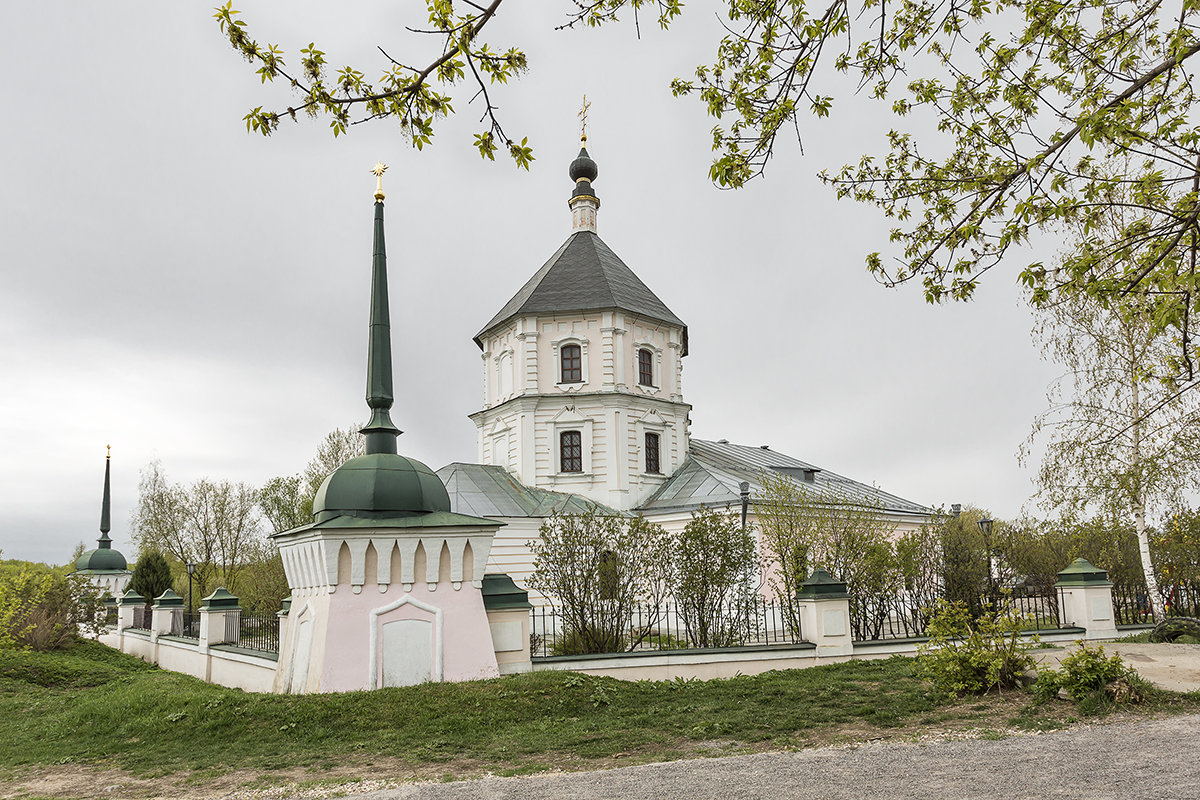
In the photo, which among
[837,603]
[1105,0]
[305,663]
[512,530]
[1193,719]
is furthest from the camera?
[512,530]

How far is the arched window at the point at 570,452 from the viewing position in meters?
27.3

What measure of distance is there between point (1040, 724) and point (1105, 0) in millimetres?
6059

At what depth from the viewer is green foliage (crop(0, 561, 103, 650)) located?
18.8 meters

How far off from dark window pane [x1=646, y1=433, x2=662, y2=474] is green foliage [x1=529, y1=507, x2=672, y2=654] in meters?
13.3

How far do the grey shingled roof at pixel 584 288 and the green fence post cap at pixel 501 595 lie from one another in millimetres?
16552

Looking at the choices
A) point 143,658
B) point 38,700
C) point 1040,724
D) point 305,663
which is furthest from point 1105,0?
point 143,658

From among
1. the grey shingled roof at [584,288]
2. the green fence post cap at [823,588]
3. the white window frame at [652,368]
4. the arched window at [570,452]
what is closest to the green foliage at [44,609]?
the arched window at [570,452]

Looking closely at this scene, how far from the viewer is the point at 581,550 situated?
14086mm

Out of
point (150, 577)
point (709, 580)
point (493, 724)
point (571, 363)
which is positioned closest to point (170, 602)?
point (150, 577)

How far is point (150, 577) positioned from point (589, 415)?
1826cm

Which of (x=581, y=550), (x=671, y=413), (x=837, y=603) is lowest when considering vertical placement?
(x=837, y=603)

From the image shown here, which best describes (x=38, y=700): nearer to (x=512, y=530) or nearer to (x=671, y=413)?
(x=512, y=530)

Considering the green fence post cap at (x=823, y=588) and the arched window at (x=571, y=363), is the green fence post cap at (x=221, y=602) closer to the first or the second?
the green fence post cap at (x=823, y=588)

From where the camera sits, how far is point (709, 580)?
1473 cm
